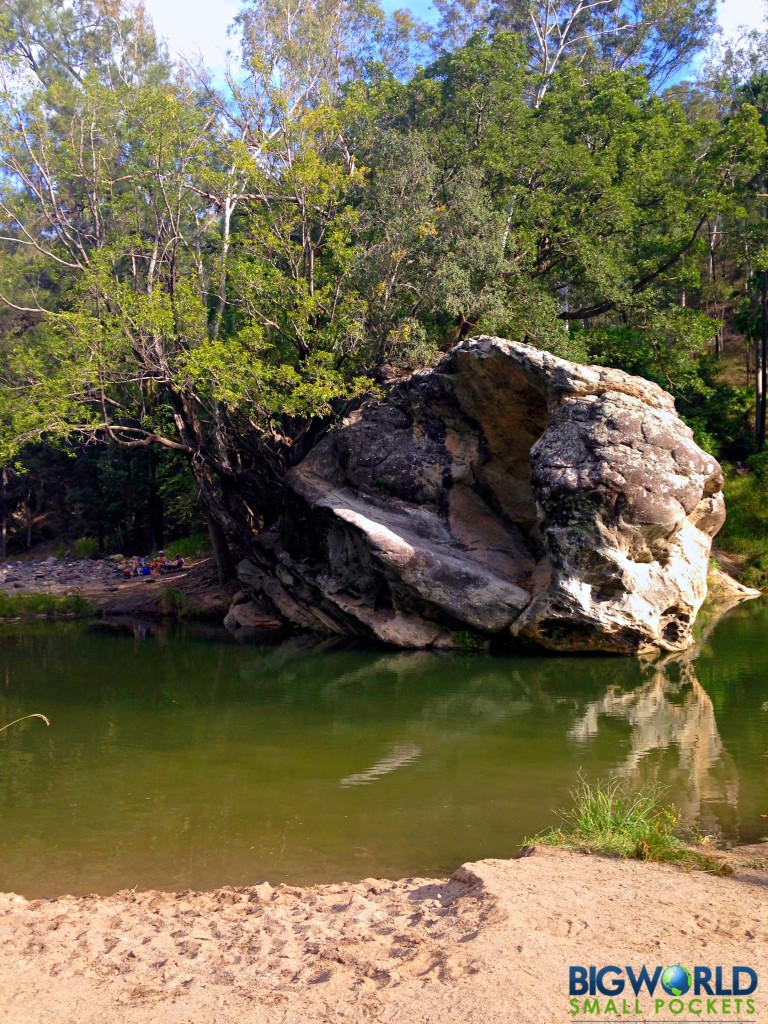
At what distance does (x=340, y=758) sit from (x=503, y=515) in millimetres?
10698

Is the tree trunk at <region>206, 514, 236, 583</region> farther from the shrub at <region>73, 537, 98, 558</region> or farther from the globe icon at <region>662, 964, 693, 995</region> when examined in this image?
the globe icon at <region>662, 964, 693, 995</region>

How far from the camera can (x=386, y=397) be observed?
842 inches

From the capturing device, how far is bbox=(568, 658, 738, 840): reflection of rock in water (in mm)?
7832

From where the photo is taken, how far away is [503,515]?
19.8 m

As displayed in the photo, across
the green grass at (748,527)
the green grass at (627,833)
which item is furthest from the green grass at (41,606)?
the green grass at (627,833)

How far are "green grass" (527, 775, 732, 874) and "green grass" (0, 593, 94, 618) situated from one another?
70.1 feet

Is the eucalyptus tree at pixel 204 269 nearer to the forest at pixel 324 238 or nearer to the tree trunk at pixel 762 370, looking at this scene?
the forest at pixel 324 238

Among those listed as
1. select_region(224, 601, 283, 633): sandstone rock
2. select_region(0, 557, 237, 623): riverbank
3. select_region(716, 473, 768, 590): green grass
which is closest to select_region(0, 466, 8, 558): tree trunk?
select_region(0, 557, 237, 623): riverbank

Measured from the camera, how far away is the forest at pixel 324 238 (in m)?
21.0

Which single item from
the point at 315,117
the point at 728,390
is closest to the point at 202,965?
the point at 315,117

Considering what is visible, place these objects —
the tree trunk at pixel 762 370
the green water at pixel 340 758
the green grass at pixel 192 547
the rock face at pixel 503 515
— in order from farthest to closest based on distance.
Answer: the green grass at pixel 192 547 → the tree trunk at pixel 762 370 → the rock face at pixel 503 515 → the green water at pixel 340 758

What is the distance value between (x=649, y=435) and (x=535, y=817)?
981 cm

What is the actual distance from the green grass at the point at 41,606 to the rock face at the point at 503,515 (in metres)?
6.42

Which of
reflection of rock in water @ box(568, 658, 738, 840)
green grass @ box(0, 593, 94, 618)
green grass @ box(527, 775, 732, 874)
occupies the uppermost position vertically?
green grass @ box(527, 775, 732, 874)
